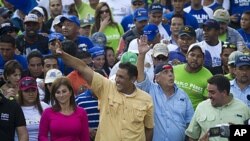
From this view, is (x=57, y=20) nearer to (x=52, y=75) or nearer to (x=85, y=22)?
(x=85, y=22)

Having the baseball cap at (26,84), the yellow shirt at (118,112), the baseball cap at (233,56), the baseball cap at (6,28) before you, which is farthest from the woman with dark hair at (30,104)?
the baseball cap at (6,28)

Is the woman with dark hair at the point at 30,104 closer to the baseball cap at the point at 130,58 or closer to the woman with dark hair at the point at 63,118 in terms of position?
the woman with dark hair at the point at 63,118

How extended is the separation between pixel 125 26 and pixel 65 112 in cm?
642

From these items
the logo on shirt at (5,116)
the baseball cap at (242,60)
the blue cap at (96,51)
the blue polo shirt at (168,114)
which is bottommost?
the blue polo shirt at (168,114)

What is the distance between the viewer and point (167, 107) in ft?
44.3

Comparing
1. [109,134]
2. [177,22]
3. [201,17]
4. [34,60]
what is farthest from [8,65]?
[201,17]

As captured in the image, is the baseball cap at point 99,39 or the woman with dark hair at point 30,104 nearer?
the woman with dark hair at point 30,104

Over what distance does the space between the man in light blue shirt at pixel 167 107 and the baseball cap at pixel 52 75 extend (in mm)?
1403

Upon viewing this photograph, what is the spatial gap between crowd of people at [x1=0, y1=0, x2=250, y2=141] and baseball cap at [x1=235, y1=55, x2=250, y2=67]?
1 cm

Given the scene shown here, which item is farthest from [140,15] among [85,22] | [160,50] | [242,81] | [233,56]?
[242,81]

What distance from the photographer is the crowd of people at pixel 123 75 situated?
1273cm

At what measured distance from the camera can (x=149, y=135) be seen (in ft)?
42.9

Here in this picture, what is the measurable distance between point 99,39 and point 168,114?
4.13m

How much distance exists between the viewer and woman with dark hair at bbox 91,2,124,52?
59.9ft
